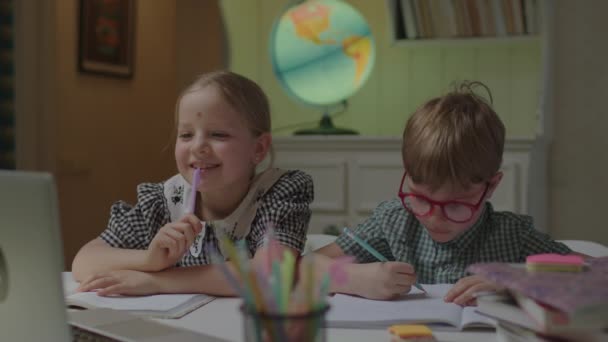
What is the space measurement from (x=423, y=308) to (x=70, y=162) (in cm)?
302

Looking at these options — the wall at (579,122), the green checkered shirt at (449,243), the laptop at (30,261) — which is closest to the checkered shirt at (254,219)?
the green checkered shirt at (449,243)

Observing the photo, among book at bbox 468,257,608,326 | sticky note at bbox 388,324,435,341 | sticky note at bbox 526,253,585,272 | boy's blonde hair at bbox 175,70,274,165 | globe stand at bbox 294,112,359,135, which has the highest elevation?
boy's blonde hair at bbox 175,70,274,165

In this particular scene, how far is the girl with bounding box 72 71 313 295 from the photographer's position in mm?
1299

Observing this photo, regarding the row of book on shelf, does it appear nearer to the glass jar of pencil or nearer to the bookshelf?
the bookshelf

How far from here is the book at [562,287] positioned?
0.74m

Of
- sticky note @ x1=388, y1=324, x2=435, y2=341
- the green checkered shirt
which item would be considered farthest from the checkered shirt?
sticky note @ x1=388, y1=324, x2=435, y2=341

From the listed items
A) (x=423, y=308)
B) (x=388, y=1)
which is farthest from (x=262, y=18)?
(x=423, y=308)

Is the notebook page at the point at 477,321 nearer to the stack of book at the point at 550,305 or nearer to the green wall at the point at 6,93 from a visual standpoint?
the stack of book at the point at 550,305

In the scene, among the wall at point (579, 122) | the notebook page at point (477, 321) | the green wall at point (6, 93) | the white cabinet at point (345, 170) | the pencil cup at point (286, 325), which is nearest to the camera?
the pencil cup at point (286, 325)

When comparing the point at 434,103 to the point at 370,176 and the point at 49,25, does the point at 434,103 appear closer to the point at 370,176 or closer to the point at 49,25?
the point at 370,176

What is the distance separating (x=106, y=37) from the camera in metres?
4.04

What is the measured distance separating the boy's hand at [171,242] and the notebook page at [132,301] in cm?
7

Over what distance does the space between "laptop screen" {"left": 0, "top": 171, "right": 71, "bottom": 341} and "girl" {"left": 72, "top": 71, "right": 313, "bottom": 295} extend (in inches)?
18.9

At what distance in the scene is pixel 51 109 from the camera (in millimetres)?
3562
